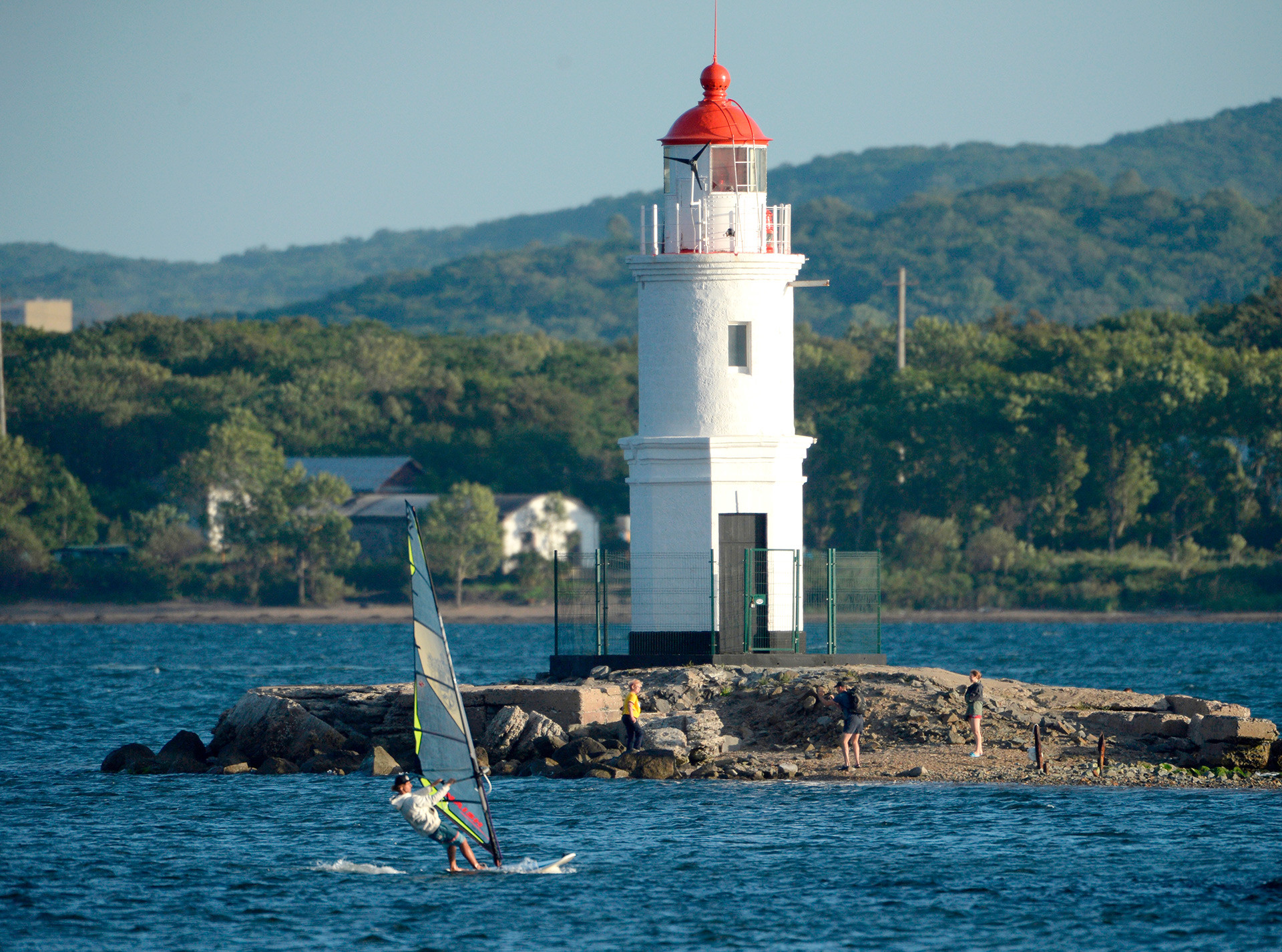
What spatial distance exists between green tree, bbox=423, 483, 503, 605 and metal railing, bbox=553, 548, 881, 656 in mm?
47756

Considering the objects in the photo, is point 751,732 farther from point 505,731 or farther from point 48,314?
point 48,314

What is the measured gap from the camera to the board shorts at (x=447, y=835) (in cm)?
1942

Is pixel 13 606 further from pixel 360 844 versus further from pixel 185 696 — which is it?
pixel 360 844

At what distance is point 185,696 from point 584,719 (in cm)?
1905

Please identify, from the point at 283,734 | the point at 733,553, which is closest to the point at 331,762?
the point at 283,734

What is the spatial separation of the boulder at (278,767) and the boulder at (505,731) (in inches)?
117

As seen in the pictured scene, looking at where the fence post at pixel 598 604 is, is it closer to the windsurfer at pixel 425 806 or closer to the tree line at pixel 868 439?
the windsurfer at pixel 425 806

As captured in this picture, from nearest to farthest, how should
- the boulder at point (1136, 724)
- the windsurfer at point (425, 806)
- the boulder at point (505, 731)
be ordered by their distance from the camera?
the windsurfer at point (425, 806)
the boulder at point (1136, 724)
the boulder at point (505, 731)

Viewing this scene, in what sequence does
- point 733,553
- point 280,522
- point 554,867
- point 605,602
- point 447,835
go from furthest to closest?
1. point 280,522
2. point 605,602
3. point 733,553
4. point 554,867
5. point 447,835

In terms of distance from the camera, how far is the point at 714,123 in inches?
1114

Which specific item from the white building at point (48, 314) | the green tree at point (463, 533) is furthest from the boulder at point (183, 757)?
the white building at point (48, 314)

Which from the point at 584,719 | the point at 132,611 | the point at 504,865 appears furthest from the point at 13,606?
the point at 504,865

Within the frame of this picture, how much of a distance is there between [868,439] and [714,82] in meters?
47.6

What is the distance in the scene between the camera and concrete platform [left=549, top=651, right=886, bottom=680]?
27938 mm
